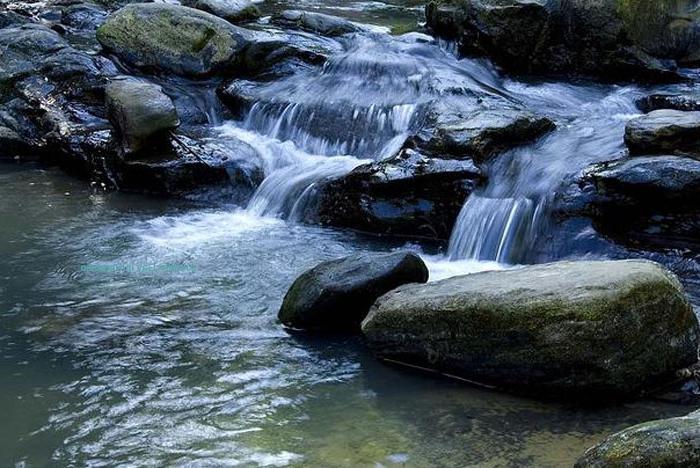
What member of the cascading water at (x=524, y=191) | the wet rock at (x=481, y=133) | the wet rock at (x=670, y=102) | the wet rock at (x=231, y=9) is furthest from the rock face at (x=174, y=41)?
the wet rock at (x=670, y=102)

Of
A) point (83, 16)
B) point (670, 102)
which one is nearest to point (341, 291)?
point (670, 102)

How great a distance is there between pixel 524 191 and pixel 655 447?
5.23 metres

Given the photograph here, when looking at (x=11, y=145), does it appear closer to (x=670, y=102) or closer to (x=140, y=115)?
(x=140, y=115)

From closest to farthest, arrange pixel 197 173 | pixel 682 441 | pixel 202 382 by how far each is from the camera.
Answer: pixel 682 441 → pixel 202 382 → pixel 197 173

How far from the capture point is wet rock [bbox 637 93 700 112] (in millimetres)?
10469

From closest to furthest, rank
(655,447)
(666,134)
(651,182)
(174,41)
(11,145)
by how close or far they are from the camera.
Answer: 1. (655,447)
2. (651,182)
3. (666,134)
4. (11,145)
5. (174,41)

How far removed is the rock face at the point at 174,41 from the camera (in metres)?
13.0

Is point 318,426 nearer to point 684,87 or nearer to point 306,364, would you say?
point 306,364

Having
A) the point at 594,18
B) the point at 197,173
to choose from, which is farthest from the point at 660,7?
the point at 197,173

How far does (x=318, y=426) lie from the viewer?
538cm

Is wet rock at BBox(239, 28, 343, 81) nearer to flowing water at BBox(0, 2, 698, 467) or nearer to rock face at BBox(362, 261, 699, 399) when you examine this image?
flowing water at BBox(0, 2, 698, 467)

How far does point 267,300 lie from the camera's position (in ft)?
24.4

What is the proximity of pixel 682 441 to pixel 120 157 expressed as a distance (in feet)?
28.0

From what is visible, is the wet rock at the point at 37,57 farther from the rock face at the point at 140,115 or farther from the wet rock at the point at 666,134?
the wet rock at the point at 666,134
